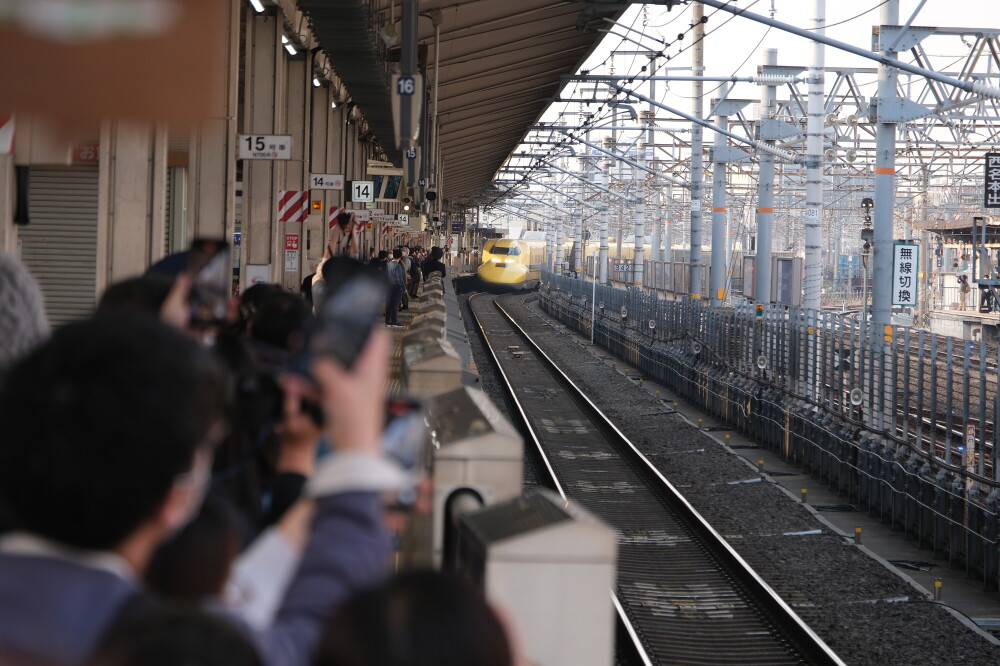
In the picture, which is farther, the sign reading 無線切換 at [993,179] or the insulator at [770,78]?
the insulator at [770,78]

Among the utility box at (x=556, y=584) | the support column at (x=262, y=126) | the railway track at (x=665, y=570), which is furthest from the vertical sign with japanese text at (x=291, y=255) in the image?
the utility box at (x=556, y=584)

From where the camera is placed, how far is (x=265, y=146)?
549 inches

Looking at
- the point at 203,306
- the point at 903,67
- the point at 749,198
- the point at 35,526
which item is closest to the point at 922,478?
the point at 903,67

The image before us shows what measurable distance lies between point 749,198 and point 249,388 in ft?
175

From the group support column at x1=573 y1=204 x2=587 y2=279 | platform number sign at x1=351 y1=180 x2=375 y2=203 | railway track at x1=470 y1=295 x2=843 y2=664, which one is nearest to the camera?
railway track at x1=470 y1=295 x2=843 y2=664

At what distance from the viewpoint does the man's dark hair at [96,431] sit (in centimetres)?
147

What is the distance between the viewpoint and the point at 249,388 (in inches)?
79.5

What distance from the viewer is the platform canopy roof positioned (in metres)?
13.7


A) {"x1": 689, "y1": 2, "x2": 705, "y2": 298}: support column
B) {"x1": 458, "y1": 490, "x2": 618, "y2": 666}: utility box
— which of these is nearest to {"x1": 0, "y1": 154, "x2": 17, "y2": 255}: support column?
{"x1": 458, "y1": 490, "x2": 618, "y2": 666}: utility box

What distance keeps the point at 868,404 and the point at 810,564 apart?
3.97 meters

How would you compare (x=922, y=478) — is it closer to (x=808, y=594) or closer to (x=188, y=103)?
(x=808, y=594)

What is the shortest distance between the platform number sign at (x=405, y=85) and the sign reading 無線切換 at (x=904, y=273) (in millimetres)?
7236

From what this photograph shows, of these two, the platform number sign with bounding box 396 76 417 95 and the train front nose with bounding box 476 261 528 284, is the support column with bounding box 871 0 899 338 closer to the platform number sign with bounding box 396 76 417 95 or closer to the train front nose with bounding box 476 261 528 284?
the platform number sign with bounding box 396 76 417 95

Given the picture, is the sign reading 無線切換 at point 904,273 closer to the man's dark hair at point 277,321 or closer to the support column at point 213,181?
the support column at point 213,181
